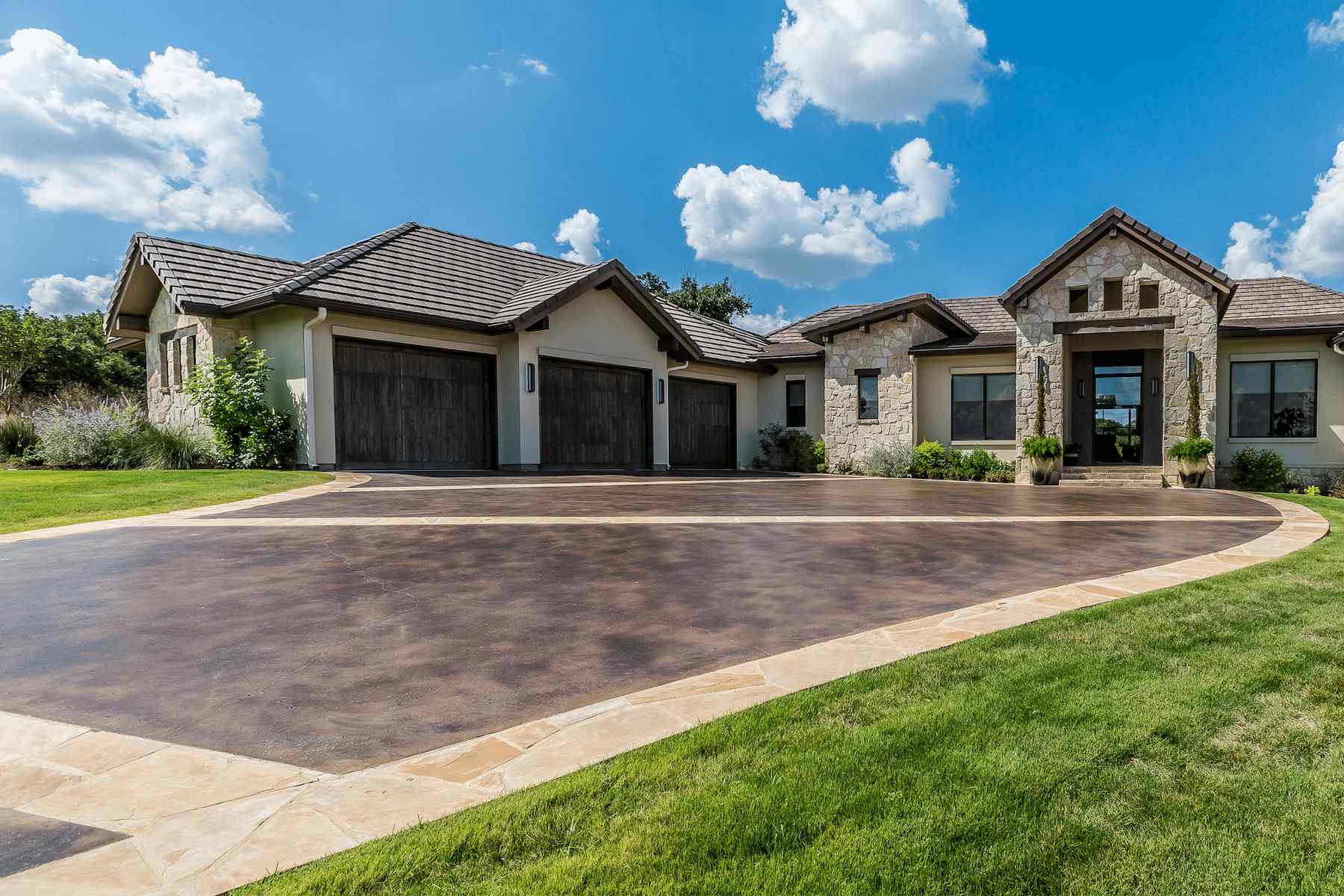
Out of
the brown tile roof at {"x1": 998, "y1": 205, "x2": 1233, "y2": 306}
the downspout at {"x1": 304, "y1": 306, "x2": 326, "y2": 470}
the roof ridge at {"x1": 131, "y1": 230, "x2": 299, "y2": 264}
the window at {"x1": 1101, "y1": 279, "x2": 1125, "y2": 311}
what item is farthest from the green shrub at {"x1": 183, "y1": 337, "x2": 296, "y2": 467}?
the window at {"x1": 1101, "y1": 279, "x2": 1125, "y2": 311}

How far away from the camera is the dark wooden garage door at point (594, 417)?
17.8 meters

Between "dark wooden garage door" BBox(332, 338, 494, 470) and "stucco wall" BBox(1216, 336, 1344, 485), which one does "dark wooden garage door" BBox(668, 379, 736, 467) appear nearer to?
"dark wooden garage door" BBox(332, 338, 494, 470)

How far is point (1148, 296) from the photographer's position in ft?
56.6

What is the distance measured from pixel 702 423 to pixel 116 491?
15420 mm

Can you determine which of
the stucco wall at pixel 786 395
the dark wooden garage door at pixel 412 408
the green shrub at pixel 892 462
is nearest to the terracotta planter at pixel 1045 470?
the green shrub at pixel 892 462

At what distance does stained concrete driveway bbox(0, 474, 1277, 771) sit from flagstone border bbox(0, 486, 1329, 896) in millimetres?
146

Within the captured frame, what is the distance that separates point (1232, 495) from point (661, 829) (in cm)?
1614

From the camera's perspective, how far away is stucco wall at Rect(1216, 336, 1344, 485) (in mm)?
16828

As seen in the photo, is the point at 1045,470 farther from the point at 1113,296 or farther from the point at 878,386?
the point at 878,386

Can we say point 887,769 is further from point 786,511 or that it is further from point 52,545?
point 52,545

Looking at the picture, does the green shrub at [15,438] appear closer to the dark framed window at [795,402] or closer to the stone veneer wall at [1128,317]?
the dark framed window at [795,402]

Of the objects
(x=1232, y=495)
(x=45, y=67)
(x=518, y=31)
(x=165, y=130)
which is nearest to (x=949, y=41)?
(x=518, y=31)

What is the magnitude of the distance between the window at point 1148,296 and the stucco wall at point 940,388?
3.57 m

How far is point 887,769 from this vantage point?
91.1 inches
